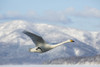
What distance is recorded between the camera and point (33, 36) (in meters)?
47.1

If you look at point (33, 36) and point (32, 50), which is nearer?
point (33, 36)

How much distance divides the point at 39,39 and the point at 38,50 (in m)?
1.81

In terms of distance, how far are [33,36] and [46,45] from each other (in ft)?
8.12

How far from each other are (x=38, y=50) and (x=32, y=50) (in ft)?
6.21

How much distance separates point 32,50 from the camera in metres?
50.2

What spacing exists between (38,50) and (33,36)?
274 centimetres

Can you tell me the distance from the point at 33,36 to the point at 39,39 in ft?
4.54

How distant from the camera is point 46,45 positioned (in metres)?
47.8

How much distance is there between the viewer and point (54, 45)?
48.4 meters

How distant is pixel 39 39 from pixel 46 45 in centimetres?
144

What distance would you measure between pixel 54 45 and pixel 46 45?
139cm

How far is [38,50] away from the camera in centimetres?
4859

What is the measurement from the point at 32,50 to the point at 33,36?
12.6 ft
